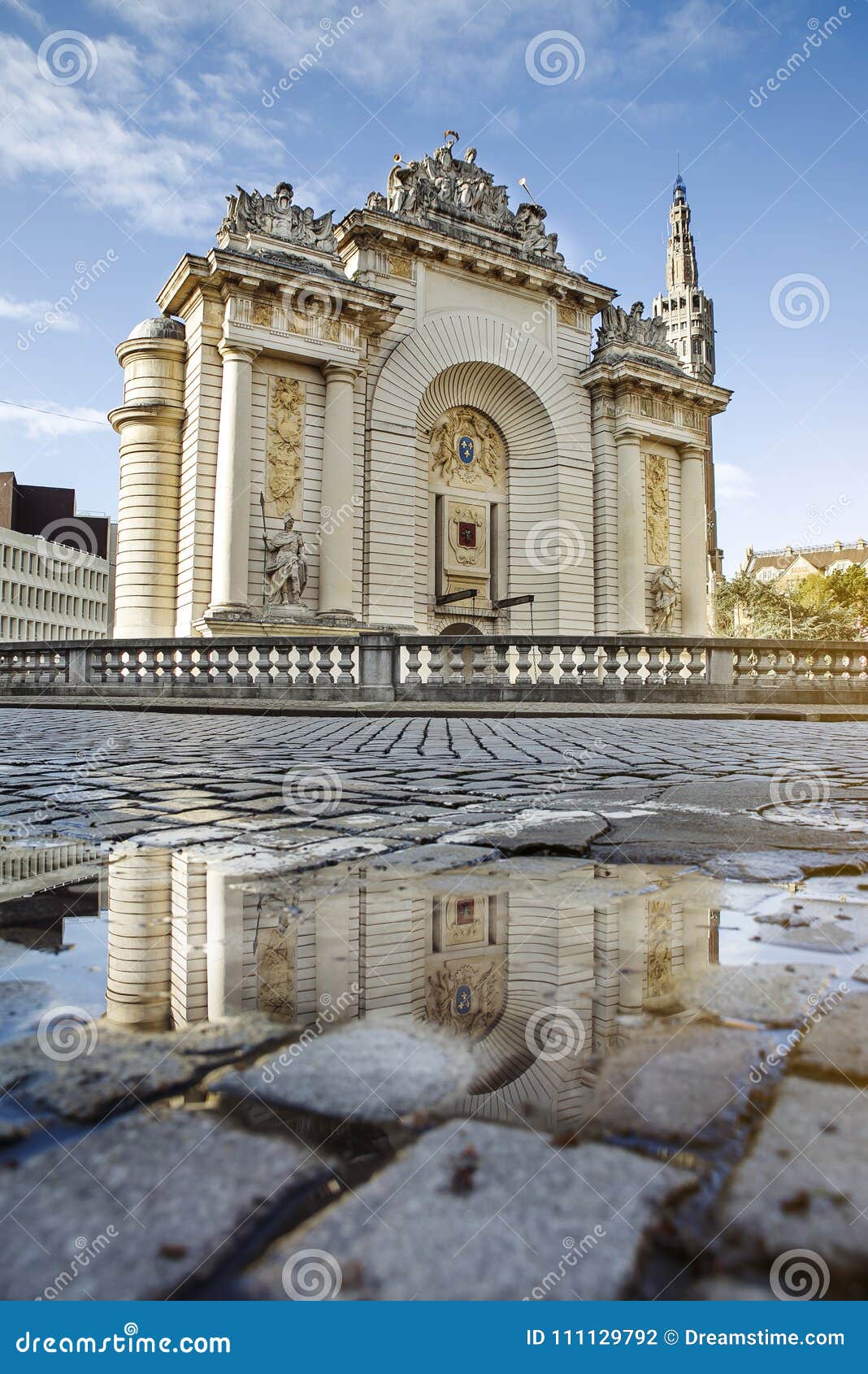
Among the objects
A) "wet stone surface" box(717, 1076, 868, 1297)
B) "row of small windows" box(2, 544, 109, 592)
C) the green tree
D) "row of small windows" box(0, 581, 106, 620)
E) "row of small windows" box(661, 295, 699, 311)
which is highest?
"row of small windows" box(661, 295, 699, 311)

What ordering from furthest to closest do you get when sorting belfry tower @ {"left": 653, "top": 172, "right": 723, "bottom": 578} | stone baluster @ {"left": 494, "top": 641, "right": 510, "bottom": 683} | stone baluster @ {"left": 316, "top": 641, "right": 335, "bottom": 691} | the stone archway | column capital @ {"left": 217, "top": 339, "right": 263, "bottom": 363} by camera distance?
belfry tower @ {"left": 653, "top": 172, "right": 723, "bottom": 578}
the stone archway
column capital @ {"left": 217, "top": 339, "right": 263, "bottom": 363}
stone baluster @ {"left": 316, "top": 641, "right": 335, "bottom": 691}
stone baluster @ {"left": 494, "top": 641, "right": 510, "bottom": 683}

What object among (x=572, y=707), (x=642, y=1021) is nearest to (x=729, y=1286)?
(x=642, y=1021)

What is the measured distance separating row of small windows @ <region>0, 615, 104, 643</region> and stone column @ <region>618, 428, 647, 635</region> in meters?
52.1

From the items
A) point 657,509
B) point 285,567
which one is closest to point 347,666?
point 285,567

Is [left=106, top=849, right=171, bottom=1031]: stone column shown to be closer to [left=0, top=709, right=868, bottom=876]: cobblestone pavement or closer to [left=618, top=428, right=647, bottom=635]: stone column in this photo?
[left=0, top=709, right=868, bottom=876]: cobblestone pavement

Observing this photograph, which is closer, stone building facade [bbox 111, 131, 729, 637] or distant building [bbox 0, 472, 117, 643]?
stone building facade [bbox 111, 131, 729, 637]

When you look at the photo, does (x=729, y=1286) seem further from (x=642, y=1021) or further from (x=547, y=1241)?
(x=642, y=1021)

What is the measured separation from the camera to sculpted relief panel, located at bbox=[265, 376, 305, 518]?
22.9 m

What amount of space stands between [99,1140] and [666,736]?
7912 millimetres

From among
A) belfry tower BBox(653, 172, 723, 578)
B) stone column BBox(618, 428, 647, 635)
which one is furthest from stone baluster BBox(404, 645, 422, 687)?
belfry tower BBox(653, 172, 723, 578)

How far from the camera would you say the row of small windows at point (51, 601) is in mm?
69125

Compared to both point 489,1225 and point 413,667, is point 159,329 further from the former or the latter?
point 489,1225

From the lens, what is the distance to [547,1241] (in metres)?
0.67

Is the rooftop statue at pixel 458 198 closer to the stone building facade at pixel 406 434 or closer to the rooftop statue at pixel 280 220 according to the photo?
the stone building facade at pixel 406 434
